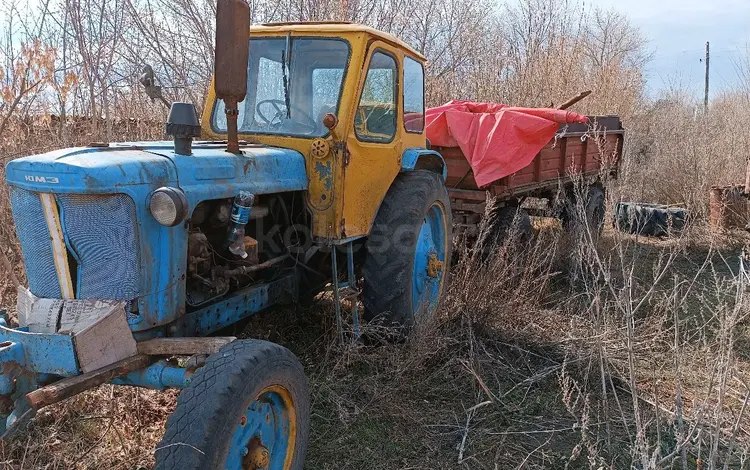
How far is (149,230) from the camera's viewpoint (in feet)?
7.88

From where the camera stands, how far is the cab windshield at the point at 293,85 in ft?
11.2

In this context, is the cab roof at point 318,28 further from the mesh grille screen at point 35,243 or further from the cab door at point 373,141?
the mesh grille screen at point 35,243

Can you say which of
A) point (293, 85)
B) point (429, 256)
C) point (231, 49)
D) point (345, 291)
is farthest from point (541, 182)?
point (231, 49)

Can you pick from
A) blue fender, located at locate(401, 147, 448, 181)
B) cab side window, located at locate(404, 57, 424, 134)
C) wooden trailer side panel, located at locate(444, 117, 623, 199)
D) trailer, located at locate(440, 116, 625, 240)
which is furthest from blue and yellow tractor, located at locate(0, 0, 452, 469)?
wooden trailer side panel, located at locate(444, 117, 623, 199)

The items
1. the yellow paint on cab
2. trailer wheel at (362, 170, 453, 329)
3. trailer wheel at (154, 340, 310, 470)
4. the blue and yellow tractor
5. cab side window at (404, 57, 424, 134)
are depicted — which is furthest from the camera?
cab side window at (404, 57, 424, 134)

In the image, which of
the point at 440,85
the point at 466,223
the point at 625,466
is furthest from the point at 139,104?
the point at 625,466

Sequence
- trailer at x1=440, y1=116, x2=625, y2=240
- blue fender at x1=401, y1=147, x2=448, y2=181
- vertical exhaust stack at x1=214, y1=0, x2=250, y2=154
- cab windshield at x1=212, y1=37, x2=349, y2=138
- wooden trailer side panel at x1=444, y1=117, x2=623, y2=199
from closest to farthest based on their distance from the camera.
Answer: vertical exhaust stack at x1=214, y1=0, x2=250, y2=154, cab windshield at x1=212, y1=37, x2=349, y2=138, blue fender at x1=401, y1=147, x2=448, y2=181, trailer at x1=440, y1=116, x2=625, y2=240, wooden trailer side panel at x1=444, y1=117, x2=623, y2=199

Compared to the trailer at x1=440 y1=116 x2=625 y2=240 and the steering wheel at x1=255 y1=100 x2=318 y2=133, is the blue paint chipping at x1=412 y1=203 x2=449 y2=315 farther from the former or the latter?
the steering wheel at x1=255 y1=100 x2=318 y2=133

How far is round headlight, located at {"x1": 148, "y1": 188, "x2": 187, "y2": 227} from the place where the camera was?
2.31 m

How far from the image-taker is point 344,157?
10.8 feet

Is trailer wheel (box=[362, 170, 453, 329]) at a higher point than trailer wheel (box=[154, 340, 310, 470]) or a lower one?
higher

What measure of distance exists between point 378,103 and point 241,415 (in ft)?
7.26

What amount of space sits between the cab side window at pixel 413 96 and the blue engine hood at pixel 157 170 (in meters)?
1.33

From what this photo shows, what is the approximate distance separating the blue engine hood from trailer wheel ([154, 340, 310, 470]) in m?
0.75
